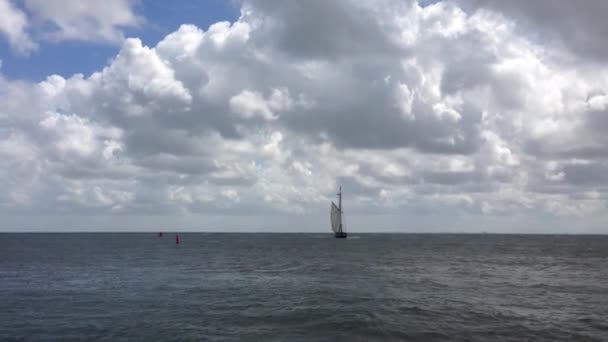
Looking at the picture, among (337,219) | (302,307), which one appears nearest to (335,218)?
(337,219)

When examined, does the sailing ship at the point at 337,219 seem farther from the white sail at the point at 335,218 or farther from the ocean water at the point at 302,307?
the ocean water at the point at 302,307

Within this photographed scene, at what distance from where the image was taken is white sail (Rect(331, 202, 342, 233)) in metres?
184

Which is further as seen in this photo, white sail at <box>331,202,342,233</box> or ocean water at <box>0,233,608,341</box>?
white sail at <box>331,202,342,233</box>

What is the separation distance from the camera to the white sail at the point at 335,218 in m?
184

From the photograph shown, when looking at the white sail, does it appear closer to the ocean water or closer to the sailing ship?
the sailing ship

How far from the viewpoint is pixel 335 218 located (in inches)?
7461

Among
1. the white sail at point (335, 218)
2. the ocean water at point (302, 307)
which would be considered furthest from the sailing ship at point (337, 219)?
the ocean water at point (302, 307)

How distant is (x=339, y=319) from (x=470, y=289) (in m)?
20.4

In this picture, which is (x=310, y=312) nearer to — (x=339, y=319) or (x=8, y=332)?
(x=339, y=319)

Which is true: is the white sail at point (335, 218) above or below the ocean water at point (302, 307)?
above

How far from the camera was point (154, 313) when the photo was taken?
3422cm

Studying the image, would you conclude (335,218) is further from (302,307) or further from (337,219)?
(302,307)

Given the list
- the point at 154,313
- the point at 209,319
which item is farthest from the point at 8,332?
the point at 209,319

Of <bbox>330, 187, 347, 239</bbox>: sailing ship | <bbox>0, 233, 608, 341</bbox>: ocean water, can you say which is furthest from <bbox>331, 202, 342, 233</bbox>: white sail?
<bbox>0, 233, 608, 341</bbox>: ocean water
